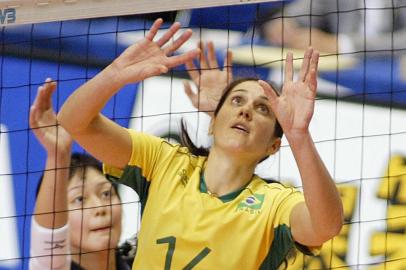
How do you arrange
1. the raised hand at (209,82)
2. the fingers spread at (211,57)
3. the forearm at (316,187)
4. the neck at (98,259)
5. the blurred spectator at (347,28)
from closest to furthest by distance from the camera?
the forearm at (316,187) < the raised hand at (209,82) < the fingers spread at (211,57) < the neck at (98,259) < the blurred spectator at (347,28)

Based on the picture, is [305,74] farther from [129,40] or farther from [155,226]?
[129,40]

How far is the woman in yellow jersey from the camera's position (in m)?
2.66

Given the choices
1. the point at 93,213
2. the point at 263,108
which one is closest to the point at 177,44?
the point at 263,108

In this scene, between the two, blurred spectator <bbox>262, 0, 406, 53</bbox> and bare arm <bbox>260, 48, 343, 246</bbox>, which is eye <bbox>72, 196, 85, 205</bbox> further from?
bare arm <bbox>260, 48, 343, 246</bbox>

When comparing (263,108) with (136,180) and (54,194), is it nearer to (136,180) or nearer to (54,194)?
(136,180)

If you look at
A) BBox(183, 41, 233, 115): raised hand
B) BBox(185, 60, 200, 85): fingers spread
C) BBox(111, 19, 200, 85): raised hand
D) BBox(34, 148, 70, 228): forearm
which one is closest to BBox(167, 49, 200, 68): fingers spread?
BBox(111, 19, 200, 85): raised hand

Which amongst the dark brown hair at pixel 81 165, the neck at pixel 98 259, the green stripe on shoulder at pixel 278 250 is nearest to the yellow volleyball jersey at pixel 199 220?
the green stripe on shoulder at pixel 278 250

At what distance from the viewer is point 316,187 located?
2.57 m

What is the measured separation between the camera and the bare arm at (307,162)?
2574mm

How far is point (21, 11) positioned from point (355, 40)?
1.19 m

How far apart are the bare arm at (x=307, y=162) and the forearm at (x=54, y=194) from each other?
45.9 inches

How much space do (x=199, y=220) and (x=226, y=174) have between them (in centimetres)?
14

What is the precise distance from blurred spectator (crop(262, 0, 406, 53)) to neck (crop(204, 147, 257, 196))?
1.23 m

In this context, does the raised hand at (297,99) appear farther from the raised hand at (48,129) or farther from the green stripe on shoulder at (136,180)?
the raised hand at (48,129)
